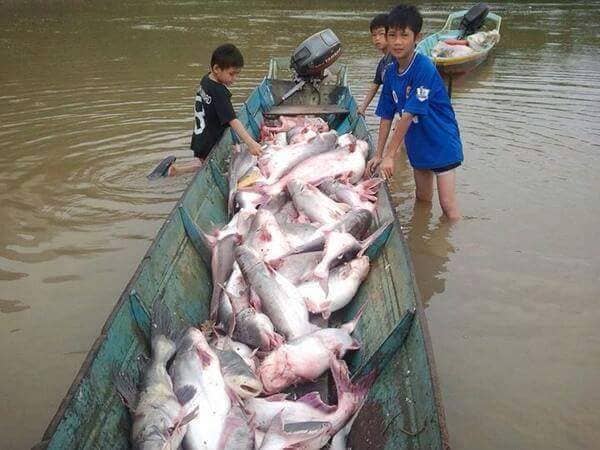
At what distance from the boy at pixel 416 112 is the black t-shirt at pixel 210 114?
1.75 metres

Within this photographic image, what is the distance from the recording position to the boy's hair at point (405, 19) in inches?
187

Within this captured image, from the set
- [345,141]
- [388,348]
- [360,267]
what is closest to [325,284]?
[360,267]

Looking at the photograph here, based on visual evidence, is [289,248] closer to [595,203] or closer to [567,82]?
[595,203]

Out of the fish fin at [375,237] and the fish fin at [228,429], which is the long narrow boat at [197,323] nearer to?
the fish fin at [375,237]

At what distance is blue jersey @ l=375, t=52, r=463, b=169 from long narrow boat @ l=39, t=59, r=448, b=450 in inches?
30.1

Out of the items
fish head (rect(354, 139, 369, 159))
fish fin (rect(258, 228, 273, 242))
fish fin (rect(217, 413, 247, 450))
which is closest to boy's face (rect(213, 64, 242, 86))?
fish head (rect(354, 139, 369, 159))

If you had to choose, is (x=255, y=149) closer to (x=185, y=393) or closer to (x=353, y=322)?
(x=353, y=322)

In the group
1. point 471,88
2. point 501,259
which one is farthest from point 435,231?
point 471,88

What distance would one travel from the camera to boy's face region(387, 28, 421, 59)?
482 cm

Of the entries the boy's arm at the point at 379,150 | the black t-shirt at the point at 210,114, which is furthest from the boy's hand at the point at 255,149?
the boy's arm at the point at 379,150

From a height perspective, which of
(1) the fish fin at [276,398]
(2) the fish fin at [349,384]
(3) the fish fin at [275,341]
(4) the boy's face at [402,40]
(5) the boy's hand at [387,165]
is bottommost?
(1) the fish fin at [276,398]

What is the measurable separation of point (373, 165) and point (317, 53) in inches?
133

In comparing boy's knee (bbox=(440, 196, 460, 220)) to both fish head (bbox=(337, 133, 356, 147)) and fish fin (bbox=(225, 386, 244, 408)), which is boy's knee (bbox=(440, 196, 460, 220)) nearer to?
fish head (bbox=(337, 133, 356, 147))

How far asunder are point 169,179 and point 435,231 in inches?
145
